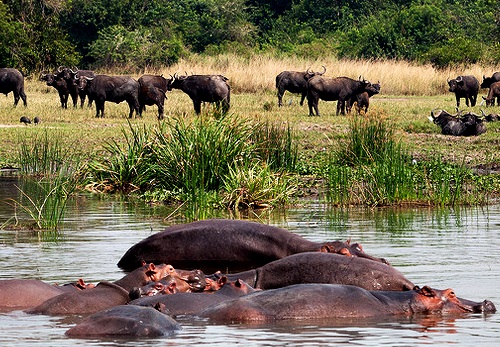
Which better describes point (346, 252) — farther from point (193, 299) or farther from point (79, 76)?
point (79, 76)

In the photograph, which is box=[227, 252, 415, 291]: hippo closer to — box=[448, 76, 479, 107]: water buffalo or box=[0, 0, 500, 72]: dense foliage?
box=[448, 76, 479, 107]: water buffalo

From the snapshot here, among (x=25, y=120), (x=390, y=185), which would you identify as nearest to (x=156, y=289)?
(x=390, y=185)

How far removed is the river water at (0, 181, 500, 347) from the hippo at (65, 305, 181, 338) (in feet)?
0.24

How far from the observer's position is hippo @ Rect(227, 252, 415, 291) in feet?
24.9

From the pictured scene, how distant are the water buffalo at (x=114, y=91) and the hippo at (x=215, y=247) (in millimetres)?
17288

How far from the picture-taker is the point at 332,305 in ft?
21.9

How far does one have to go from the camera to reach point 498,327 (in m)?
6.39

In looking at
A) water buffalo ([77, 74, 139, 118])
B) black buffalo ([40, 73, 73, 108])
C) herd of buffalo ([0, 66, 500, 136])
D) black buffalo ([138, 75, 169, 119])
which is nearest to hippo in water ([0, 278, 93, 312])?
herd of buffalo ([0, 66, 500, 136])

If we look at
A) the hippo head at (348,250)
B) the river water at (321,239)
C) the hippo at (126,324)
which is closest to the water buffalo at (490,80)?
the river water at (321,239)

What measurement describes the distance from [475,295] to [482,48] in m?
36.7

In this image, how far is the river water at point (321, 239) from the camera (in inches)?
237

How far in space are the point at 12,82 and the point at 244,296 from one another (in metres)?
25.5

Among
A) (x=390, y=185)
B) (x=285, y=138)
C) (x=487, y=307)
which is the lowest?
(x=487, y=307)

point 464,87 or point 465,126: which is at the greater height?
point 464,87
